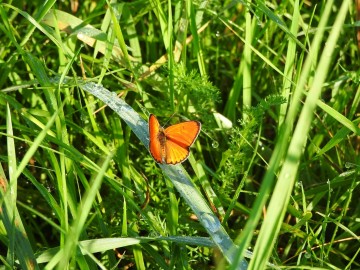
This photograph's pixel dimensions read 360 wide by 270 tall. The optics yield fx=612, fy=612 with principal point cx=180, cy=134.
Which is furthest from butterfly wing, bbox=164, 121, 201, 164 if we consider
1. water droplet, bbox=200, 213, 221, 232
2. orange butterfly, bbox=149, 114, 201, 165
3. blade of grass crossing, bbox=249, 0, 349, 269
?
blade of grass crossing, bbox=249, 0, 349, 269

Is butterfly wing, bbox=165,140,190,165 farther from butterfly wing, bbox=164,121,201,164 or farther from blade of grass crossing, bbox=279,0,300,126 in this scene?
blade of grass crossing, bbox=279,0,300,126

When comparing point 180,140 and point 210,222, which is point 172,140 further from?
point 210,222

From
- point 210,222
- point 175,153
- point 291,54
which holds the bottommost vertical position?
point 210,222

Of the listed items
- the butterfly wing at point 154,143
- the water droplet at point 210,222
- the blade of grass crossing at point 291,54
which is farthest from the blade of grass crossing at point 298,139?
the blade of grass crossing at point 291,54

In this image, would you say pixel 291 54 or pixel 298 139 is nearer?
pixel 298 139

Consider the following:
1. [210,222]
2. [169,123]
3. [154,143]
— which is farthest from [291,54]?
[210,222]

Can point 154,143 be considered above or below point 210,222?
above

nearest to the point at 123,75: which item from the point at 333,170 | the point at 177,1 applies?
the point at 177,1
